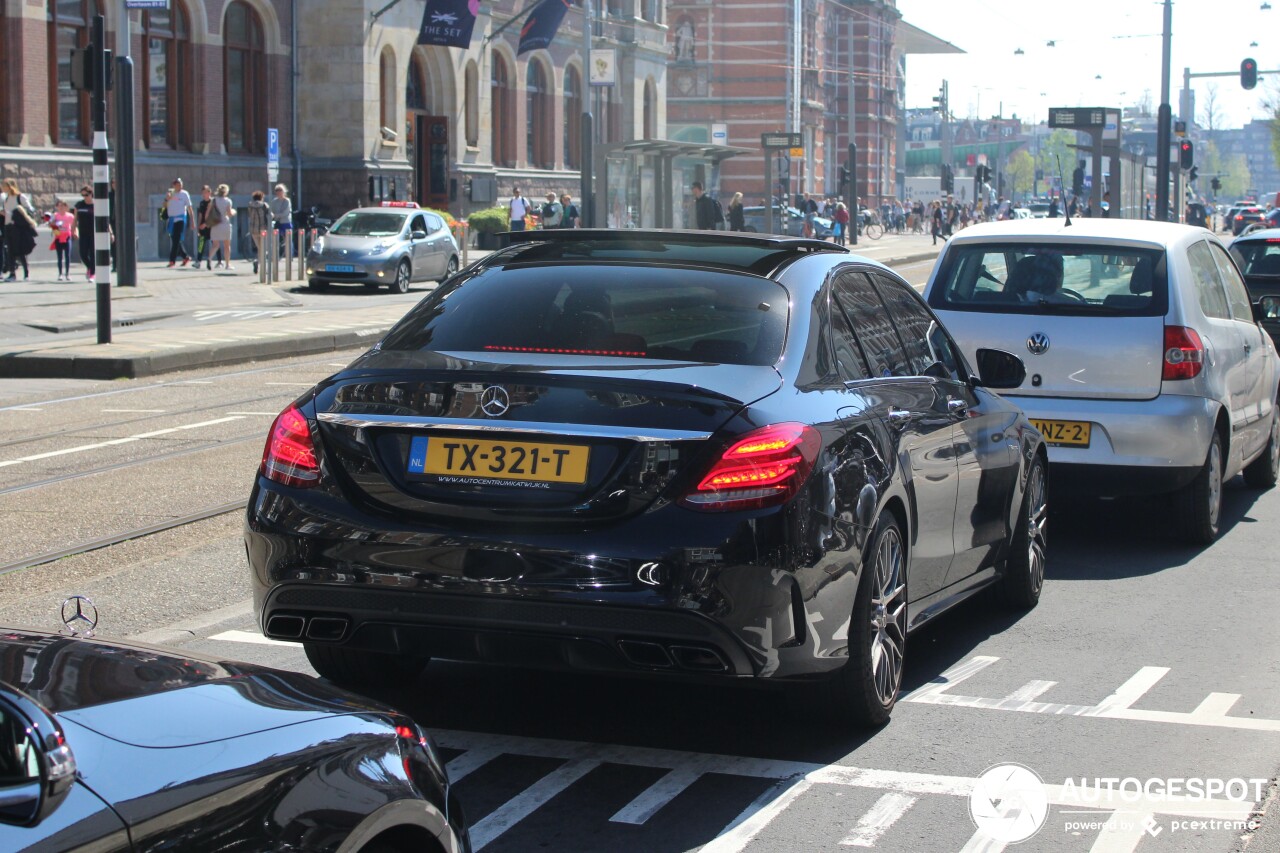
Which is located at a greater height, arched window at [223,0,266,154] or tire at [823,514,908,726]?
arched window at [223,0,266,154]

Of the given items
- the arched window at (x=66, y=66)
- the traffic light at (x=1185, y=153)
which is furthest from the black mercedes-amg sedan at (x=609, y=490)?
Result: the traffic light at (x=1185, y=153)

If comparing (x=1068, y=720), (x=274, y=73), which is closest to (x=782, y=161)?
(x=274, y=73)

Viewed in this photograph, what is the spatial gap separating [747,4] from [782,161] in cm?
3312

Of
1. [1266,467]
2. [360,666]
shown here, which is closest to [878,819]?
[360,666]

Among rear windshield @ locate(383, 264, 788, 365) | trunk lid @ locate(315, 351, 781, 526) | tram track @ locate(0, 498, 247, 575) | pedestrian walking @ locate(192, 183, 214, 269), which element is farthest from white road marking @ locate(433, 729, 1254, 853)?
pedestrian walking @ locate(192, 183, 214, 269)

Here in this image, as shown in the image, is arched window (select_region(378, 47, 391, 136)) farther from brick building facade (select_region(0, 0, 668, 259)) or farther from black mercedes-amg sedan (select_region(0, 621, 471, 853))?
black mercedes-amg sedan (select_region(0, 621, 471, 853))

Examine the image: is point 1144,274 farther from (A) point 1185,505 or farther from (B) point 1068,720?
(B) point 1068,720

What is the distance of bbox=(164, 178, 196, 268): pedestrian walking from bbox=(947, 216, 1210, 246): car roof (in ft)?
85.1

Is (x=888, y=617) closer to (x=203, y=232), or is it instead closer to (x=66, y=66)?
(x=203, y=232)

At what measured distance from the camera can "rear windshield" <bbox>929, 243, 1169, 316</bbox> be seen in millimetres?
8703

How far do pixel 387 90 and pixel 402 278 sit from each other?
15.1m

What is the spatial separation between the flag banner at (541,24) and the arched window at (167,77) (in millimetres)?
10668

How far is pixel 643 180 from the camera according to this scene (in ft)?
125

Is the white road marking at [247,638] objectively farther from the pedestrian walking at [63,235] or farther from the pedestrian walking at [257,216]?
the pedestrian walking at [257,216]
